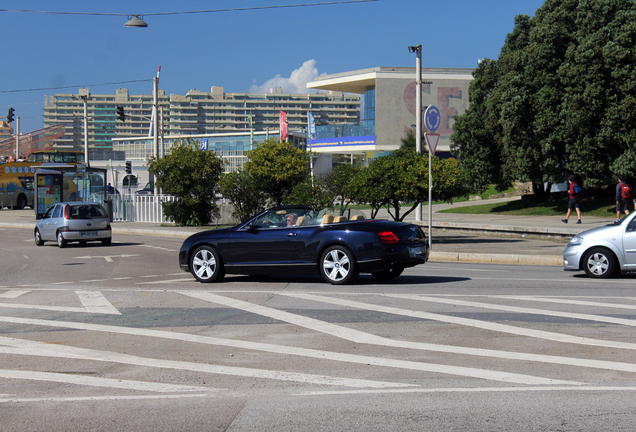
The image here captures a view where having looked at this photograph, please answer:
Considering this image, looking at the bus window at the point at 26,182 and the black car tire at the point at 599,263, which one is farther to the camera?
the bus window at the point at 26,182

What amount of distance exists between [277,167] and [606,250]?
16.6m

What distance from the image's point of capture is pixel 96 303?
1015 cm

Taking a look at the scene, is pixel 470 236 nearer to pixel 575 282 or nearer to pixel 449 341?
pixel 575 282

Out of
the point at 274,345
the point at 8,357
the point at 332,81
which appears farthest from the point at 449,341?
the point at 332,81

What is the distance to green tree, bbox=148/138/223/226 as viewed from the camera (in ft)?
100

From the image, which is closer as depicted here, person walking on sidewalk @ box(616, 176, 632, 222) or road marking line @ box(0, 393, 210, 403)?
road marking line @ box(0, 393, 210, 403)

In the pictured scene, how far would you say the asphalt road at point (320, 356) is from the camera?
4793mm

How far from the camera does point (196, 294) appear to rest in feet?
35.9

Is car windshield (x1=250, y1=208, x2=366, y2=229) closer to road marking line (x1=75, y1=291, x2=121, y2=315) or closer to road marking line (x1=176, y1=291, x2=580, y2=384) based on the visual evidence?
road marking line (x1=176, y1=291, x2=580, y2=384)

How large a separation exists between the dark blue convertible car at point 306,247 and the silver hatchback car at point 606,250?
127 inches

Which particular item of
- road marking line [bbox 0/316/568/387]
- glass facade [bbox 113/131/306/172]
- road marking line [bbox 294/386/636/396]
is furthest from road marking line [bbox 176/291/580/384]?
glass facade [bbox 113/131/306/172]

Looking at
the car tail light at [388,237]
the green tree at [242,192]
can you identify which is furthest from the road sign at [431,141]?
the green tree at [242,192]

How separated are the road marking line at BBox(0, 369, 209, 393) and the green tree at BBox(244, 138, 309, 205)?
21.3 meters

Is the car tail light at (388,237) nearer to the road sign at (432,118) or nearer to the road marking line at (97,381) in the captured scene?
the road marking line at (97,381)
